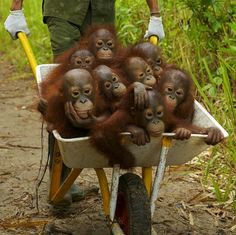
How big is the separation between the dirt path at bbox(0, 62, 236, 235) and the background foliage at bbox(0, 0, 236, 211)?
0.14 meters

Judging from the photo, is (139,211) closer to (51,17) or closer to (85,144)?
(85,144)

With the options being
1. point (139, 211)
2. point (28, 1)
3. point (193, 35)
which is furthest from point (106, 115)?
point (28, 1)

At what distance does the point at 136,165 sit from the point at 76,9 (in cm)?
135

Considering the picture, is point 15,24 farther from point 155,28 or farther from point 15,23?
point 155,28

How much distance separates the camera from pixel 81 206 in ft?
13.1

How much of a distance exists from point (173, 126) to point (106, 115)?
12.0 inches

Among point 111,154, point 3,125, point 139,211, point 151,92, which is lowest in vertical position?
point 3,125

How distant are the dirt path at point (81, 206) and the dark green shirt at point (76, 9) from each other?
593 millimetres

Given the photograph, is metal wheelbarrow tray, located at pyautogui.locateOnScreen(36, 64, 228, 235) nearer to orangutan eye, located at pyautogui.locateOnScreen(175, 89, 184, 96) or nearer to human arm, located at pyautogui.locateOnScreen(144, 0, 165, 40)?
orangutan eye, located at pyautogui.locateOnScreen(175, 89, 184, 96)

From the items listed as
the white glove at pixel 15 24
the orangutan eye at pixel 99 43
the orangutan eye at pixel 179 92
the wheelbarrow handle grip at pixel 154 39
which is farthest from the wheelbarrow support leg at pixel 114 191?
the white glove at pixel 15 24

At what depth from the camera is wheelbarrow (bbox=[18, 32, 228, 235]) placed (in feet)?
9.25

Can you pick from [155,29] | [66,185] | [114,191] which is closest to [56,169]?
[66,185]

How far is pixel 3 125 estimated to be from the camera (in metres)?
5.83

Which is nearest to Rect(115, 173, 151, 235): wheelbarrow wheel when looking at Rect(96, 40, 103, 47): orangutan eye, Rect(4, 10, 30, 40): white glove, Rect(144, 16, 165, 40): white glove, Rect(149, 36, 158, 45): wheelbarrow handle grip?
Rect(96, 40, 103, 47): orangutan eye
